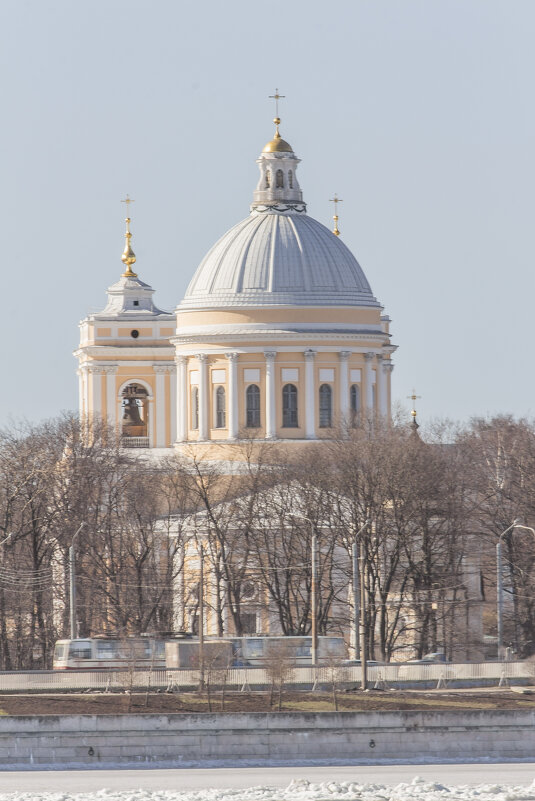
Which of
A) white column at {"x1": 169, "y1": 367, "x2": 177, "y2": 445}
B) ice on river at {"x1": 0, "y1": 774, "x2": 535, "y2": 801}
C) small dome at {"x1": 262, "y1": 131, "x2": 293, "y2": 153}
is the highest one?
small dome at {"x1": 262, "y1": 131, "x2": 293, "y2": 153}

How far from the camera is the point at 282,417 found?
84.8 meters

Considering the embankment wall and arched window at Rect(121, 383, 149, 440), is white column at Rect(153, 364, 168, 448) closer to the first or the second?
arched window at Rect(121, 383, 149, 440)

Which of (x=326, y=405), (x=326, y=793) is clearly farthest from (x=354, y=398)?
(x=326, y=793)

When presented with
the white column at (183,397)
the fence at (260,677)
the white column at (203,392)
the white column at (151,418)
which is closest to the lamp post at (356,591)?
the fence at (260,677)

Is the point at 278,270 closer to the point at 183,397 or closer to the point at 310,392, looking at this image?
the point at 310,392

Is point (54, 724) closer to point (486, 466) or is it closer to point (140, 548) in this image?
point (140, 548)

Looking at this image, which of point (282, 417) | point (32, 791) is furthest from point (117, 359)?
point (32, 791)

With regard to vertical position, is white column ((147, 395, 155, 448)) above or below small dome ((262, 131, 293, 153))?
below

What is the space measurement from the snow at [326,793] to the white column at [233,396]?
3730 cm

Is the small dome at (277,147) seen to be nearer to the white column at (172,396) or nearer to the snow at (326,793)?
the white column at (172,396)

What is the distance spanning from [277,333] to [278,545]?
12.2m

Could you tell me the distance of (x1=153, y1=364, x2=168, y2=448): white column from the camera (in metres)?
95.3

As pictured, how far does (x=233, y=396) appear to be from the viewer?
84500 millimetres

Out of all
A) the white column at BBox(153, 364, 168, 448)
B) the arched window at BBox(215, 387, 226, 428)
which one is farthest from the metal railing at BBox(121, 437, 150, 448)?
the arched window at BBox(215, 387, 226, 428)
